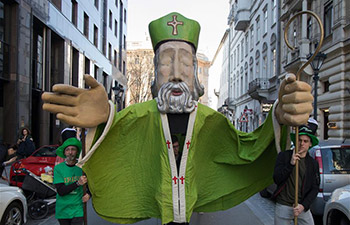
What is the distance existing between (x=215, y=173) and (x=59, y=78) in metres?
15.1

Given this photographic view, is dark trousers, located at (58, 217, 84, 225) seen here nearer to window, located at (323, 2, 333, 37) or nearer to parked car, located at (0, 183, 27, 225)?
parked car, located at (0, 183, 27, 225)

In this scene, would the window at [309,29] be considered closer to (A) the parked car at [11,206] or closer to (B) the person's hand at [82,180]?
(A) the parked car at [11,206]

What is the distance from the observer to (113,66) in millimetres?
30312

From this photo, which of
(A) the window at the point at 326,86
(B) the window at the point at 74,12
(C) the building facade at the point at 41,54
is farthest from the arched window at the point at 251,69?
(B) the window at the point at 74,12

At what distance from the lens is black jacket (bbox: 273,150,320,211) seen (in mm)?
3207

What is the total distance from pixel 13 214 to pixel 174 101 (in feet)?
11.7

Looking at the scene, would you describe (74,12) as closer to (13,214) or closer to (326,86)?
(326,86)

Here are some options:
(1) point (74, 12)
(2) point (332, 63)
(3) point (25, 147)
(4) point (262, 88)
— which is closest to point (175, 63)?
(3) point (25, 147)

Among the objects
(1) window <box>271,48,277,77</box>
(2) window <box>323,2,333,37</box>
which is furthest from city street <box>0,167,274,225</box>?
(1) window <box>271,48,277,77</box>

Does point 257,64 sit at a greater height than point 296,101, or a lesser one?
greater

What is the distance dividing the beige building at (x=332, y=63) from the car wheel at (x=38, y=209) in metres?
9.68

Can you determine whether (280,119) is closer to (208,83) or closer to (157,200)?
(157,200)

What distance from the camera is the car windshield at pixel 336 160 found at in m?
5.66

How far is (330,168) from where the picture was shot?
5.68 metres
